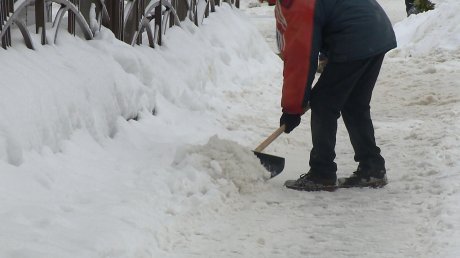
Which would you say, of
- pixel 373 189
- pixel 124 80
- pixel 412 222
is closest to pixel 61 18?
pixel 124 80

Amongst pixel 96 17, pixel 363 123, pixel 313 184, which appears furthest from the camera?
pixel 96 17

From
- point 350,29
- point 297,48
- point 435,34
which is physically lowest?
point 435,34

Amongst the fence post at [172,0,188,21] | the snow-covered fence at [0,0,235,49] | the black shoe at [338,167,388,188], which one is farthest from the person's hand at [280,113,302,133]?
the fence post at [172,0,188,21]

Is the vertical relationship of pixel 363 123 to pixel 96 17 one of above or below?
below

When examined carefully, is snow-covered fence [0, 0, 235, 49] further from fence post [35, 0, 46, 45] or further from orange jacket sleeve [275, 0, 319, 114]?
orange jacket sleeve [275, 0, 319, 114]

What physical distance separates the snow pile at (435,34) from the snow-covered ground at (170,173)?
4.77 m

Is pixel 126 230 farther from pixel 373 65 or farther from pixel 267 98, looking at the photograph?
pixel 267 98

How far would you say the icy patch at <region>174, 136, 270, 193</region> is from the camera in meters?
5.04

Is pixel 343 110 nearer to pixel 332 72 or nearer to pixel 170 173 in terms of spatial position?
pixel 332 72

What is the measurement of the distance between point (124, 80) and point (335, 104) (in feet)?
6.00

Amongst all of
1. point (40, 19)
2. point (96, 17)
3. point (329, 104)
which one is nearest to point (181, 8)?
point (96, 17)

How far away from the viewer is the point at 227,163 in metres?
5.11

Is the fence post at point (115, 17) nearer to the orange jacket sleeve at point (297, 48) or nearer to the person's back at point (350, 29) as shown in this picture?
the orange jacket sleeve at point (297, 48)

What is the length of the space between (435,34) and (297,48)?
330 inches
